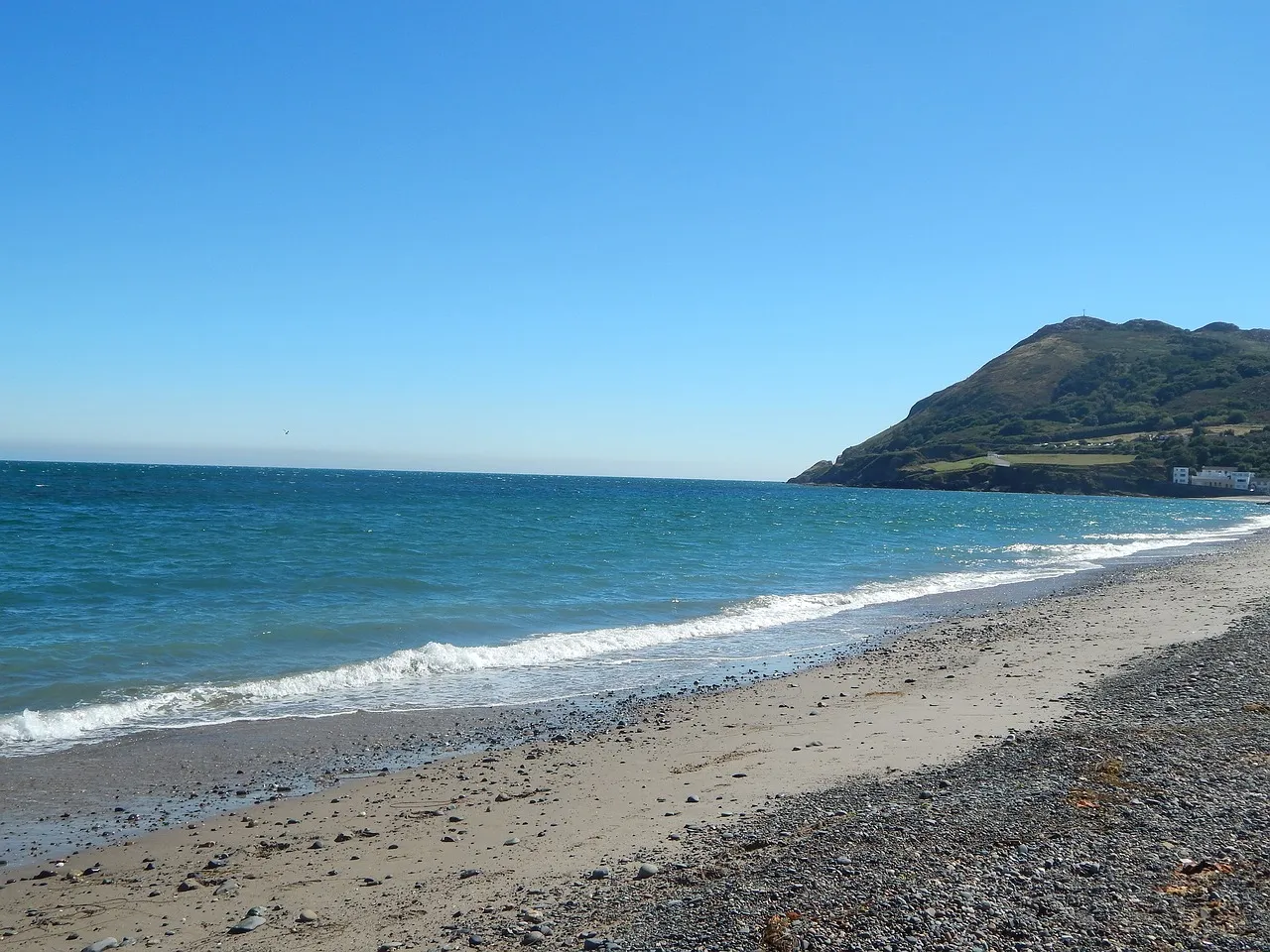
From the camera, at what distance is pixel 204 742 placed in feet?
39.1

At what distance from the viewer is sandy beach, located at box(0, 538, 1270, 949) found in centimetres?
661

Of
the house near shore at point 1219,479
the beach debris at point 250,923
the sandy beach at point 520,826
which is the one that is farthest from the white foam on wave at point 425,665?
the house near shore at point 1219,479

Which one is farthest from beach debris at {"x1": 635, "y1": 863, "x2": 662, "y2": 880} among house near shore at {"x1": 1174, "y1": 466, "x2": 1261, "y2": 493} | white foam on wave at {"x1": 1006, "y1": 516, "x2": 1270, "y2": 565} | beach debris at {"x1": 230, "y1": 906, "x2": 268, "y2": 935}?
house near shore at {"x1": 1174, "y1": 466, "x2": 1261, "y2": 493}

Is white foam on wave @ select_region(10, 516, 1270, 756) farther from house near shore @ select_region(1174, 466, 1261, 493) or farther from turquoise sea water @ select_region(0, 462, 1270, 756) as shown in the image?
house near shore @ select_region(1174, 466, 1261, 493)

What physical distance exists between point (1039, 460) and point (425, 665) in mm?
160464

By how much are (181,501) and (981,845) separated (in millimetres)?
67995

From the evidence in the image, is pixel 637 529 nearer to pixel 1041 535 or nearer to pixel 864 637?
pixel 1041 535

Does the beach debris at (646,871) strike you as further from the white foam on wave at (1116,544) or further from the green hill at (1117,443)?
the green hill at (1117,443)

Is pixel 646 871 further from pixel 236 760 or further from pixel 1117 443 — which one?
pixel 1117 443

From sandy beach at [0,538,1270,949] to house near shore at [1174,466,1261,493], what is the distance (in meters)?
142

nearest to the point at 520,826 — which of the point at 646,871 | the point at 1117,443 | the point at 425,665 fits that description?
the point at 646,871

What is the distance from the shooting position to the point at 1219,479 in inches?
5295

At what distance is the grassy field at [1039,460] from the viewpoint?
151 metres

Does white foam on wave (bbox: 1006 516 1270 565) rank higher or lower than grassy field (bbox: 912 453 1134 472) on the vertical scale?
lower
